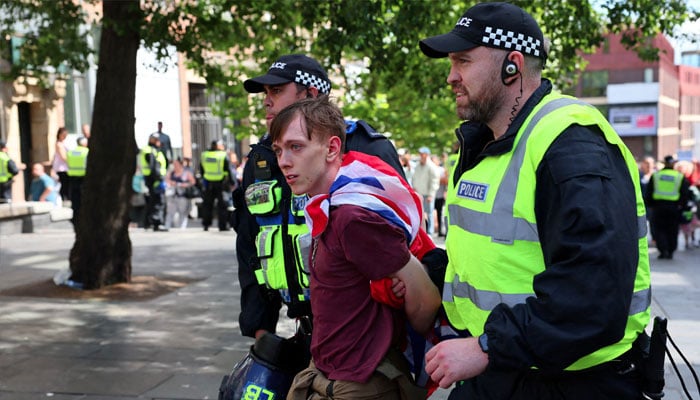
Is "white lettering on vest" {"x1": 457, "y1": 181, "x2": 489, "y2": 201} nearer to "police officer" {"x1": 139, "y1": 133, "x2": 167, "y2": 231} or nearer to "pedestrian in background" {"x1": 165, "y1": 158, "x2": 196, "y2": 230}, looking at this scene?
"police officer" {"x1": 139, "y1": 133, "x2": 167, "y2": 231}

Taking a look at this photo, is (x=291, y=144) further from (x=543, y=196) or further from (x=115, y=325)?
(x=115, y=325)

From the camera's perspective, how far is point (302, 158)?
275 centimetres

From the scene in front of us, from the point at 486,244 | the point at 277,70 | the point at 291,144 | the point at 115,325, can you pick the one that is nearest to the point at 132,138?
the point at 115,325

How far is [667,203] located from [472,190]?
42.2 feet

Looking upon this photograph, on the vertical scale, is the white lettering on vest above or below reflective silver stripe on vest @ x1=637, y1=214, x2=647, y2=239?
above

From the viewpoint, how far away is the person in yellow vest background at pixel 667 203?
1377cm

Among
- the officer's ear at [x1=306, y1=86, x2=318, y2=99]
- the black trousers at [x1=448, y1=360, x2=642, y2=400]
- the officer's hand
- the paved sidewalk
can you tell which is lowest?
the paved sidewalk

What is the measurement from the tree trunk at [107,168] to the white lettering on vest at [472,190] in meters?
7.34

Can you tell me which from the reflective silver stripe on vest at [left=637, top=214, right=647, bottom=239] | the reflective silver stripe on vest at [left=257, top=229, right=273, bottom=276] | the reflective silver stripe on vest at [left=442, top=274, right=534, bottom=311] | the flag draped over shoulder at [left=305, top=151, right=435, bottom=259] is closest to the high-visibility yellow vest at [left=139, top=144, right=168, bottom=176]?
the reflective silver stripe on vest at [left=257, top=229, right=273, bottom=276]

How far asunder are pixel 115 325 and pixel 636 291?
595 cm

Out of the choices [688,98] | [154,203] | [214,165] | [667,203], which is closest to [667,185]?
[667,203]

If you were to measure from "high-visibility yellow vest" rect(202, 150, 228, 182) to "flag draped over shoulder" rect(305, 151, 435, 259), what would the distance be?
14528 mm

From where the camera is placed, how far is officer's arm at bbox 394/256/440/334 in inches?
99.0

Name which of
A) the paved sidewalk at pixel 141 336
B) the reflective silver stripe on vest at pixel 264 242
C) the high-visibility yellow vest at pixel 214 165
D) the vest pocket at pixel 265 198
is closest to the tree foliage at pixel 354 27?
the paved sidewalk at pixel 141 336
